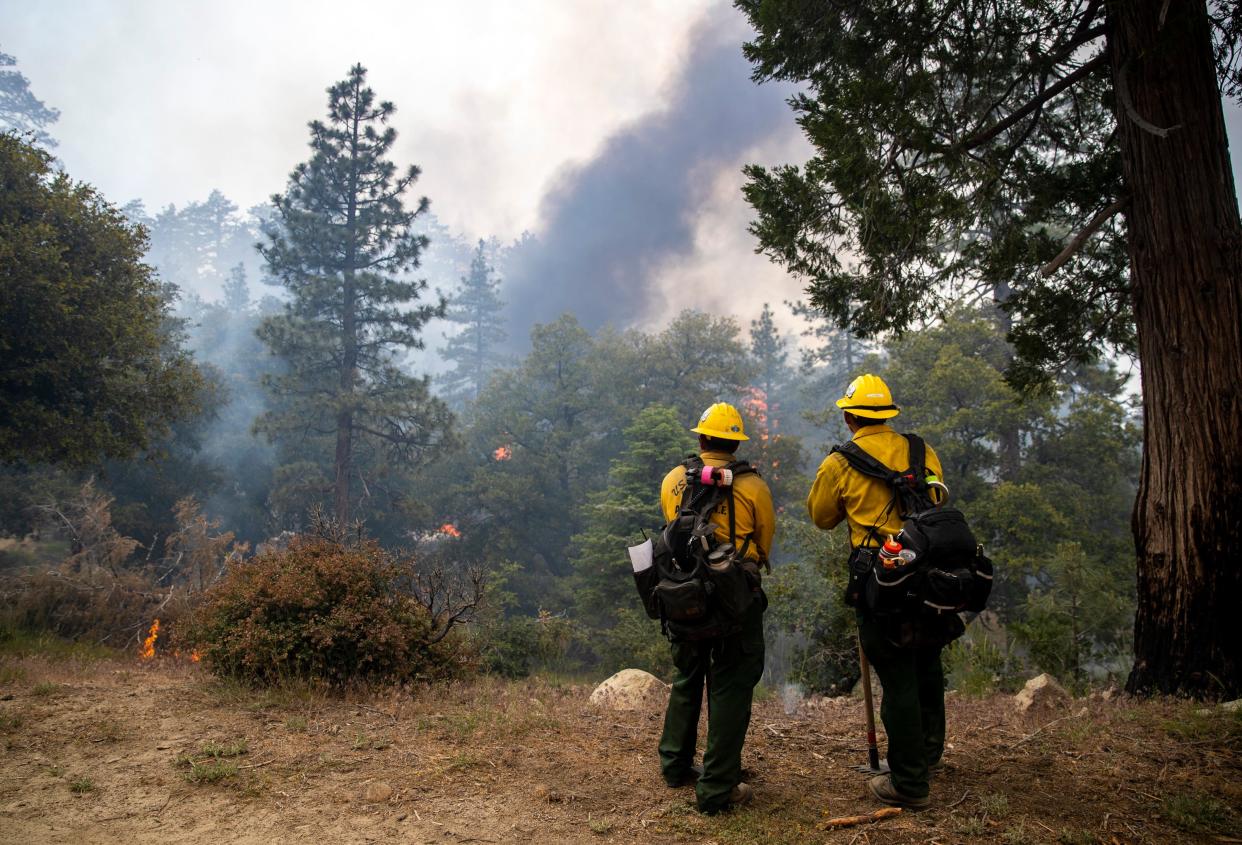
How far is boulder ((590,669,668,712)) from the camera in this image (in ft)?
25.0

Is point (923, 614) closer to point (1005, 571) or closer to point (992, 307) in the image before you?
point (1005, 571)

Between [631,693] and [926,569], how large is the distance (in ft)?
17.7

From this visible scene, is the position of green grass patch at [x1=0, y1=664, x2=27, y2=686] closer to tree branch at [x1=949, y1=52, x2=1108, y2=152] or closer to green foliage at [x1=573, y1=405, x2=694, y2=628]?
tree branch at [x1=949, y1=52, x2=1108, y2=152]

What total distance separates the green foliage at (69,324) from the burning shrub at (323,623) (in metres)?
8.13

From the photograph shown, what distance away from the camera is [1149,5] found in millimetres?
5777

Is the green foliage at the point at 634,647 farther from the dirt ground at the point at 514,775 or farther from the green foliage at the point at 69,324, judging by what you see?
the dirt ground at the point at 514,775

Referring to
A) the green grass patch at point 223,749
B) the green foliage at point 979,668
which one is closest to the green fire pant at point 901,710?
the green grass patch at point 223,749

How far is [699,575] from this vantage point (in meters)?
3.71

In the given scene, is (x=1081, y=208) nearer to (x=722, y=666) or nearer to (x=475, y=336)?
(x=722, y=666)

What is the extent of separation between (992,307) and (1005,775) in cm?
2772

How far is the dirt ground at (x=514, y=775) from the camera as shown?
12.0 ft

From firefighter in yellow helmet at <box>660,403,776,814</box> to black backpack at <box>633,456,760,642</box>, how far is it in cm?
9

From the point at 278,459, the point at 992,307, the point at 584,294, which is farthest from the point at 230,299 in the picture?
the point at 992,307

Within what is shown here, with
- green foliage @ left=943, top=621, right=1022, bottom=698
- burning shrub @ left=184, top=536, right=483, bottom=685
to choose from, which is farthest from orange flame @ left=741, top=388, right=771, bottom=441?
burning shrub @ left=184, top=536, right=483, bottom=685
